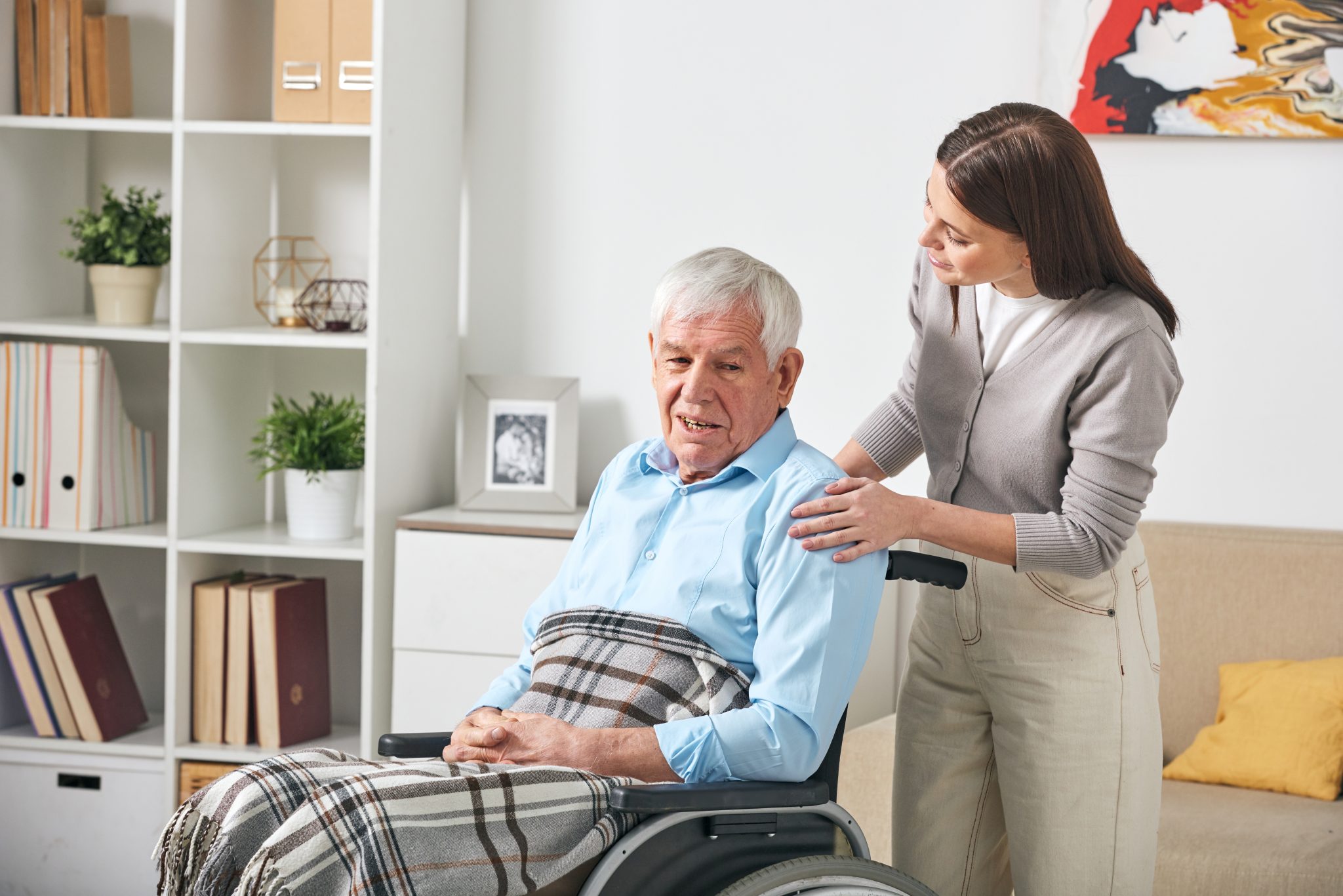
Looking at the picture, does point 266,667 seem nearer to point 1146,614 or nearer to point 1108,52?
point 1146,614

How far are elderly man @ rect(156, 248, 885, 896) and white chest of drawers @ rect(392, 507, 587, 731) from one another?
2.82ft

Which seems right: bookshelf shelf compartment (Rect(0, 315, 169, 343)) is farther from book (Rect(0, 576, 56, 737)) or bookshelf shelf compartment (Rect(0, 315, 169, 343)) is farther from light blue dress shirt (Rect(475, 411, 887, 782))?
light blue dress shirt (Rect(475, 411, 887, 782))

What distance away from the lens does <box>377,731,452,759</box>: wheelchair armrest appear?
155 cm

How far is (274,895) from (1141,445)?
3.42 feet

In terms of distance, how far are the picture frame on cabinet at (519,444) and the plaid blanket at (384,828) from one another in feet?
4.73

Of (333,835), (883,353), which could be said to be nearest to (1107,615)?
(333,835)

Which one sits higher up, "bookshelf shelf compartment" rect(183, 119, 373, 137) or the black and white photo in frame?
"bookshelf shelf compartment" rect(183, 119, 373, 137)

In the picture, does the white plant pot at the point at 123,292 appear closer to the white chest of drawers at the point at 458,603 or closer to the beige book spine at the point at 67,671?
the beige book spine at the point at 67,671

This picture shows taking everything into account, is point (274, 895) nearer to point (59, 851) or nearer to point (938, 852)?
point (938, 852)

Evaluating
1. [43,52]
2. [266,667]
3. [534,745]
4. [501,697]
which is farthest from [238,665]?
[534,745]

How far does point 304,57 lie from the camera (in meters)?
2.70

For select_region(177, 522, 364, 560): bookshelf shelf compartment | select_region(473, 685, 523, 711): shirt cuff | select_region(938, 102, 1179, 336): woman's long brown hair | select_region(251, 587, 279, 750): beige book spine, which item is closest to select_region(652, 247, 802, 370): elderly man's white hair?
select_region(938, 102, 1179, 336): woman's long brown hair

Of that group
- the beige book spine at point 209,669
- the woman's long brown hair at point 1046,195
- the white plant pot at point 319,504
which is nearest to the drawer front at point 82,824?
the beige book spine at point 209,669

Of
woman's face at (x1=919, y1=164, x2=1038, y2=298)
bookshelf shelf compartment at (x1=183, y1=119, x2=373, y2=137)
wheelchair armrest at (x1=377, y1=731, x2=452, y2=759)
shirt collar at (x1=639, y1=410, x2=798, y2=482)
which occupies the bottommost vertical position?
wheelchair armrest at (x1=377, y1=731, x2=452, y2=759)
